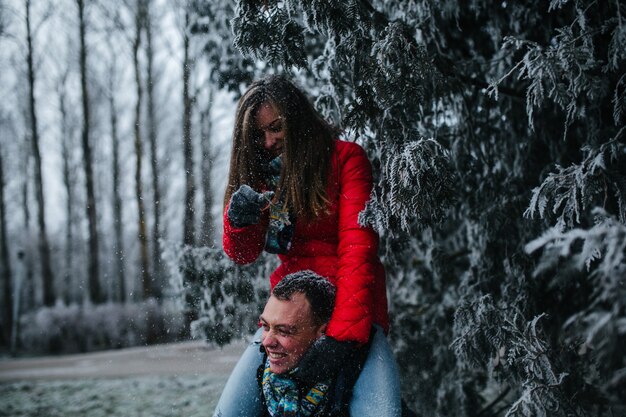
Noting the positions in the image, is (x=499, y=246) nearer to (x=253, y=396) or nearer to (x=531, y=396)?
(x=531, y=396)

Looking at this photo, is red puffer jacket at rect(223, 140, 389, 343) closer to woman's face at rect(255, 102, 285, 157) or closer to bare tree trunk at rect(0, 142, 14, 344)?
woman's face at rect(255, 102, 285, 157)

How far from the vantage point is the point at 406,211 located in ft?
7.22

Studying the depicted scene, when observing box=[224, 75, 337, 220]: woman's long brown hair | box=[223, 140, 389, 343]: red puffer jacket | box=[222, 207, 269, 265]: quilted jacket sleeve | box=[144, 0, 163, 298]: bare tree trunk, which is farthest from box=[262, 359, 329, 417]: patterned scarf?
box=[144, 0, 163, 298]: bare tree trunk

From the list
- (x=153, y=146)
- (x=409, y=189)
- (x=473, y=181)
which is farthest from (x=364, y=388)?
(x=153, y=146)

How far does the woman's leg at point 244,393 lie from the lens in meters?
2.04

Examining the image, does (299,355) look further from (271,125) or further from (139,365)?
(139,365)

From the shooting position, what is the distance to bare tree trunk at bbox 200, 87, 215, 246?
4.49 meters

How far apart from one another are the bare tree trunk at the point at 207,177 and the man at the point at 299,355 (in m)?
2.22

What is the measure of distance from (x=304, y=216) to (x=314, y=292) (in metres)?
0.34

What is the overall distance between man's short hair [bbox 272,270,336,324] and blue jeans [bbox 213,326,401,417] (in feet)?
0.69

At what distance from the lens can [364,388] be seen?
192cm

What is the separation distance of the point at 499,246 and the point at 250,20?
82.4 inches

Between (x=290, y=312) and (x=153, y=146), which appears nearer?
(x=290, y=312)

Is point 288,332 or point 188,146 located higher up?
point 188,146
